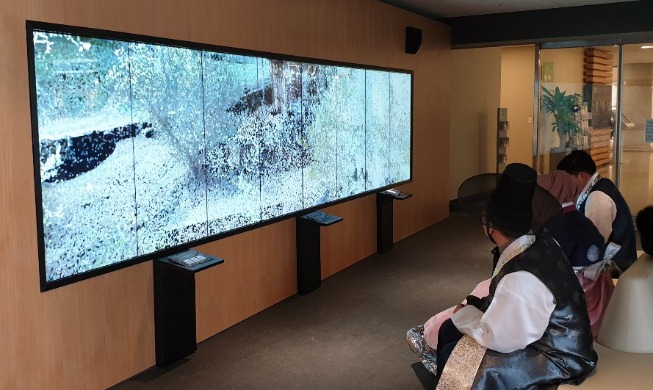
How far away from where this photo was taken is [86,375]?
366 cm

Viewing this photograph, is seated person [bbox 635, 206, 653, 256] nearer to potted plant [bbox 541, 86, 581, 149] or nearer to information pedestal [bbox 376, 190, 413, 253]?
information pedestal [bbox 376, 190, 413, 253]

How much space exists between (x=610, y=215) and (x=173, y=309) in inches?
106

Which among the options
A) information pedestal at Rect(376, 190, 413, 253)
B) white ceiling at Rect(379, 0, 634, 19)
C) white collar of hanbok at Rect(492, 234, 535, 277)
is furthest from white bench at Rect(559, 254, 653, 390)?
white ceiling at Rect(379, 0, 634, 19)

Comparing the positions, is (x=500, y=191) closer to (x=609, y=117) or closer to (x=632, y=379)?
(x=632, y=379)

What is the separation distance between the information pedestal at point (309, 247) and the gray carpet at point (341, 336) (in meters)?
0.13

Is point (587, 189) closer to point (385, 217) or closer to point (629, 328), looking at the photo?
point (629, 328)

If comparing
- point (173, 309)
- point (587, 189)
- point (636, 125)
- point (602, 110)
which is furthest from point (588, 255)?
point (602, 110)

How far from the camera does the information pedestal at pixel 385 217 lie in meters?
6.98

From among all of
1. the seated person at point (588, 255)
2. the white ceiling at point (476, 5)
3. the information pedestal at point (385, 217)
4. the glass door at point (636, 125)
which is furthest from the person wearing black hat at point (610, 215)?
the glass door at point (636, 125)

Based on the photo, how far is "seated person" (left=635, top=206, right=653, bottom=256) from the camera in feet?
10.5

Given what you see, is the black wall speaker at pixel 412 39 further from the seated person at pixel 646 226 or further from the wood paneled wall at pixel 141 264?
the seated person at pixel 646 226

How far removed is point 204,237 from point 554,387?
2.45m

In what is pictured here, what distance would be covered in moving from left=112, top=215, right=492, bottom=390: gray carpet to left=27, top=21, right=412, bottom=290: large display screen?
2.46 feet

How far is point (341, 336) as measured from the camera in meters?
4.65
